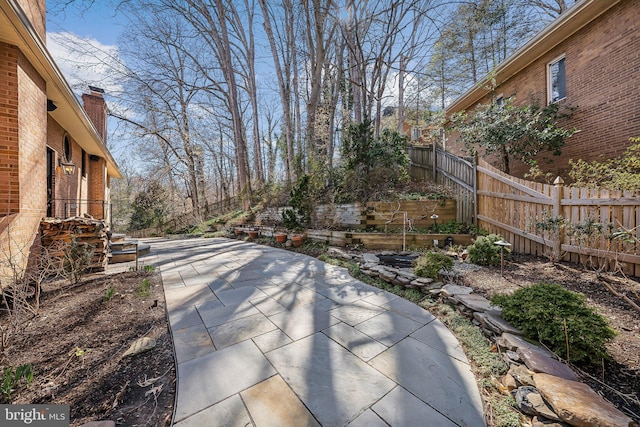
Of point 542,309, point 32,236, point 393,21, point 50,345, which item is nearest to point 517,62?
point 393,21

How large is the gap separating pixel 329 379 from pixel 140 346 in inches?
64.6

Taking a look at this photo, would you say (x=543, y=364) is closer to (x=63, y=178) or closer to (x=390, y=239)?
(x=390, y=239)

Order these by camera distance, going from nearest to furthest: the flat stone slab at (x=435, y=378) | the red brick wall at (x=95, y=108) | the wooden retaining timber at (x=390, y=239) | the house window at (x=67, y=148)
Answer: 1. the flat stone slab at (x=435, y=378)
2. the wooden retaining timber at (x=390, y=239)
3. the house window at (x=67, y=148)
4. the red brick wall at (x=95, y=108)

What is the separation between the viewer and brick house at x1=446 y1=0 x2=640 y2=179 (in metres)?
5.16

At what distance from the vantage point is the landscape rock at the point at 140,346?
1.95 m

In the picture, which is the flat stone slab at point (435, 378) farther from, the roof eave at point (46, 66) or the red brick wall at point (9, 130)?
the roof eave at point (46, 66)

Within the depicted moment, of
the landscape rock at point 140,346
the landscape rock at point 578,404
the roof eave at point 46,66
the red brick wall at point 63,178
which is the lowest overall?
the landscape rock at point 140,346

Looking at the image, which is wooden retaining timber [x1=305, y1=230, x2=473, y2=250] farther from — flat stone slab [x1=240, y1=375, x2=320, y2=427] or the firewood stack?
the firewood stack

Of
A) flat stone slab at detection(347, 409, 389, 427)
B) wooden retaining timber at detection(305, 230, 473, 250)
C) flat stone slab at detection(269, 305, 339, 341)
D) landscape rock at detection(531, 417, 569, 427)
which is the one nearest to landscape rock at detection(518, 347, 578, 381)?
landscape rock at detection(531, 417, 569, 427)

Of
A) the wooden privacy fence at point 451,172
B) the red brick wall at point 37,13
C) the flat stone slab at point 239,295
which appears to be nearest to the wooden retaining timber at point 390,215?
the wooden privacy fence at point 451,172

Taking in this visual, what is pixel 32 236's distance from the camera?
11.3ft

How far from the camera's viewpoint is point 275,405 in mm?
1465

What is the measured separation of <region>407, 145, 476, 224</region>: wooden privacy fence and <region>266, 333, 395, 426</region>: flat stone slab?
18.4ft

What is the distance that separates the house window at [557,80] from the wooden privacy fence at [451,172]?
314cm
